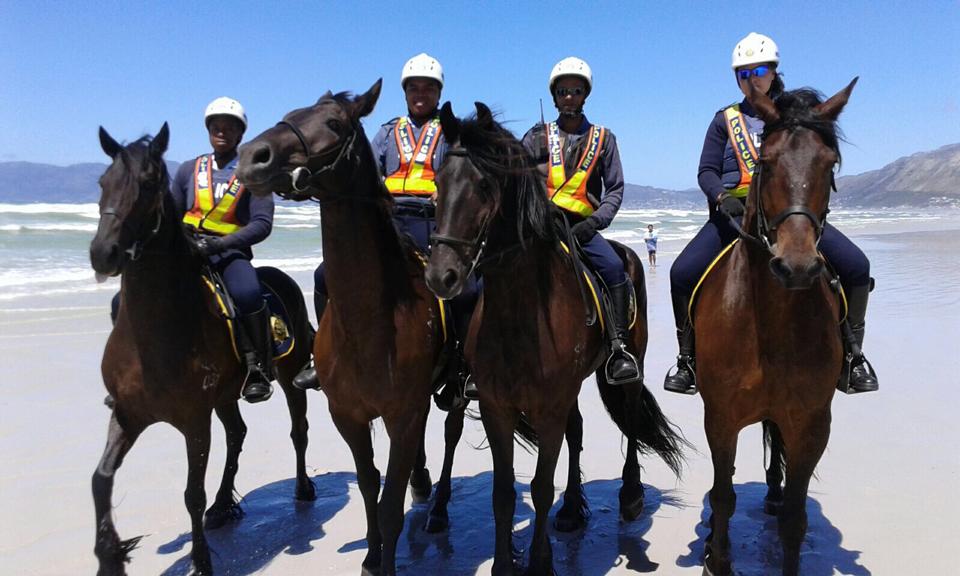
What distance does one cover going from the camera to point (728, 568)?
4.21 metres

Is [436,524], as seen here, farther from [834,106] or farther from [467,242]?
[834,106]

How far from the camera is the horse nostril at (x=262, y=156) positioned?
10.6 feet

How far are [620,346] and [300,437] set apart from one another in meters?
2.82

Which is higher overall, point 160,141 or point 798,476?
point 160,141

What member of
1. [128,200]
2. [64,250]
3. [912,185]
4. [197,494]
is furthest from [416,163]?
[912,185]

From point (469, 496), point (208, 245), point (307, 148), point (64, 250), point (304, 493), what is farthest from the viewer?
point (64, 250)

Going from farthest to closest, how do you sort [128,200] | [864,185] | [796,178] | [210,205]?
[864,185] < [210,205] < [128,200] < [796,178]

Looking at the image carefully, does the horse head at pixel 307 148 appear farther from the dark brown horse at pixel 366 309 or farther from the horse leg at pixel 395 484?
the horse leg at pixel 395 484

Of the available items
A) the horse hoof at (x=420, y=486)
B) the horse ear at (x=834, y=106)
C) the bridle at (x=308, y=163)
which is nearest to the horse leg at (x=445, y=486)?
the horse hoof at (x=420, y=486)

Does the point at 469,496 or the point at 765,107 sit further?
the point at 469,496

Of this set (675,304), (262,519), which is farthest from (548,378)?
(262,519)

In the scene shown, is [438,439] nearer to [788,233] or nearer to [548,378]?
[548,378]

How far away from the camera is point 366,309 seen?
4012 millimetres

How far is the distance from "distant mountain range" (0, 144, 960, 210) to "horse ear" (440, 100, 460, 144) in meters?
109
